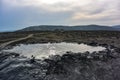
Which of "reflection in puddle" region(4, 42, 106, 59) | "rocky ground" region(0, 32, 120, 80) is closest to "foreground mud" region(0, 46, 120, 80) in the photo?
"rocky ground" region(0, 32, 120, 80)

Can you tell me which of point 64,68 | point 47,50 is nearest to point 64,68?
point 64,68

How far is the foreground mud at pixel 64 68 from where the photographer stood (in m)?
28.3

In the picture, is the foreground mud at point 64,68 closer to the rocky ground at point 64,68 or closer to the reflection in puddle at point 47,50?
the rocky ground at point 64,68

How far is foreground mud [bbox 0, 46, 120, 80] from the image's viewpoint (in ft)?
92.9

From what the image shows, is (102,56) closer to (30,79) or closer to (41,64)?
(41,64)

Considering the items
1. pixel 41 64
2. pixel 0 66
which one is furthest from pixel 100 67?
pixel 0 66

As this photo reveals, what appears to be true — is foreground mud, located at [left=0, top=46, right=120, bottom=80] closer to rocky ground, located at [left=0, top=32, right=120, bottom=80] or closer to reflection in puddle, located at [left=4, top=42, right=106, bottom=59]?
rocky ground, located at [left=0, top=32, right=120, bottom=80]

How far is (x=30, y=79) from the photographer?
27281 millimetres

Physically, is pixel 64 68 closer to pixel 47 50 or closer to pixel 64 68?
pixel 64 68

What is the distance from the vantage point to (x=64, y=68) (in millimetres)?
30500

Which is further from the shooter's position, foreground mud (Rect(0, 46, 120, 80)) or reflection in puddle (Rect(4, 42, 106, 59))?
reflection in puddle (Rect(4, 42, 106, 59))

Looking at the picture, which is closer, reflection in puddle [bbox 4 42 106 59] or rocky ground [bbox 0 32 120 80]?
rocky ground [bbox 0 32 120 80]

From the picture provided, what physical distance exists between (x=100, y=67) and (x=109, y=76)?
10.5ft

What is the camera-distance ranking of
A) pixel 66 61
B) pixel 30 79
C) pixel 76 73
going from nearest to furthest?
1. pixel 30 79
2. pixel 76 73
3. pixel 66 61
